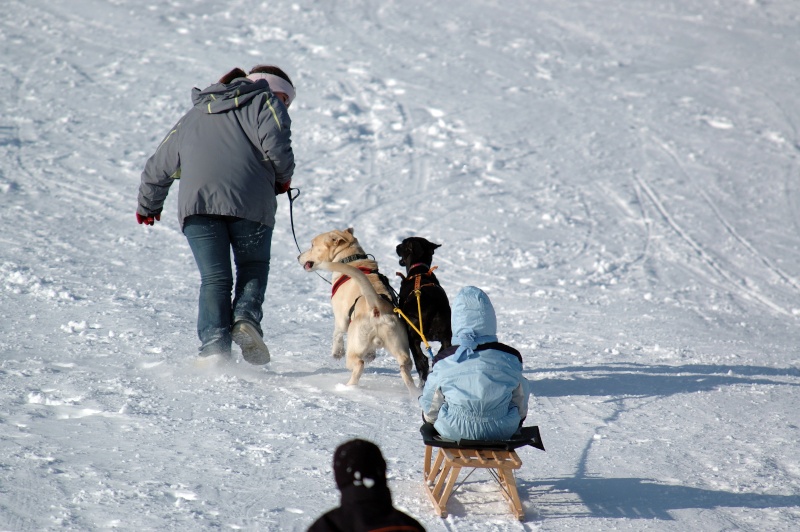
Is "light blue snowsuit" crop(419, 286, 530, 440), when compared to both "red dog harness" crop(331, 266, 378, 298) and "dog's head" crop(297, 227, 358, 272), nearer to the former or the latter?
"red dog harness" crop(331, 266, 378, 298)

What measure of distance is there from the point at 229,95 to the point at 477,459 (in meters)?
2.85

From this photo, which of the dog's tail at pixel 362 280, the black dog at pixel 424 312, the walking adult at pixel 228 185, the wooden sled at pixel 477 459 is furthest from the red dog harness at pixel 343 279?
the wooden sled at pixel 477 459

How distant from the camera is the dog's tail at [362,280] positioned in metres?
5.01

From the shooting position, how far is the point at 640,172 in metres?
13.1

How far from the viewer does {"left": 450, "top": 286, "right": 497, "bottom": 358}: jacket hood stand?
12.2 feet

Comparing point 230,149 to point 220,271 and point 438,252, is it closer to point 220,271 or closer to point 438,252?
point 220,271

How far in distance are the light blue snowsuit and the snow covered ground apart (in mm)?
393

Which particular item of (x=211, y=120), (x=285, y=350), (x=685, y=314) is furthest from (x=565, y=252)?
(x=211, y=120)

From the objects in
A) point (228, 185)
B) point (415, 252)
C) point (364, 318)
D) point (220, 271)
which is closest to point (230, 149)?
point (228, 185)

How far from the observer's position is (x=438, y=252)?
10.3 metres

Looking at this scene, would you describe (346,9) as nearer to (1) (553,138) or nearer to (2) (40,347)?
(1) (553,138)

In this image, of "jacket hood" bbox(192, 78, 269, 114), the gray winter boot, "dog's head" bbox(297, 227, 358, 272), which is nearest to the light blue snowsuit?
the gray winter boot

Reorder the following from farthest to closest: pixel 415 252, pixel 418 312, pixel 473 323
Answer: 1. pixel 415 252
2. pixel 418 312
3. pixel 473 323

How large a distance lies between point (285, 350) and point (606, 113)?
10.6 m
